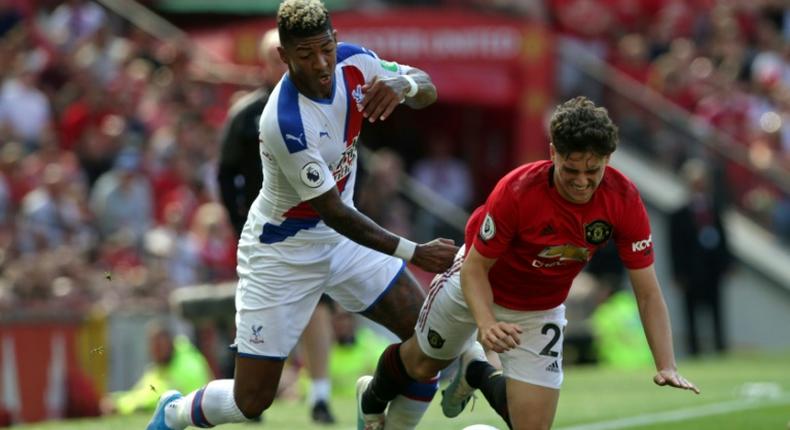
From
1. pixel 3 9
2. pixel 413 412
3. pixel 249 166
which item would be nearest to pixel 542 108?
pixel 3 9

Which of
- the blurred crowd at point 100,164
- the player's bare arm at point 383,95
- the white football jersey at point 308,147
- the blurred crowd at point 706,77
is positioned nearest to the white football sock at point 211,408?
the white football jersey at point 308,147

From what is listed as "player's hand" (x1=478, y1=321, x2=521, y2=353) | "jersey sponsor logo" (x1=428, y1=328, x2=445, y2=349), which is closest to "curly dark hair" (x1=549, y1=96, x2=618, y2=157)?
"player's hand" (x1=478, y1=321, x2=521, y2=353)

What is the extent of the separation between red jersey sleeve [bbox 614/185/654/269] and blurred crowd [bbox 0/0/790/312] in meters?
3.32

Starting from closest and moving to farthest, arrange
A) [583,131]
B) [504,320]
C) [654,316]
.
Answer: [583,131] < [654,316] < [504,320]

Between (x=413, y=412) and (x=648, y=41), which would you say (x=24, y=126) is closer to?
(x=413, y=412)

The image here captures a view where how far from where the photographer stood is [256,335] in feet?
26.8

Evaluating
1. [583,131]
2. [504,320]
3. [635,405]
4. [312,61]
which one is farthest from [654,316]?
[635,405]

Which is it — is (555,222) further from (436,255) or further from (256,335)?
(256,335)

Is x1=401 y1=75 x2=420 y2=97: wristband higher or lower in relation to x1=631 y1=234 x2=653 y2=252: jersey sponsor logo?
higher

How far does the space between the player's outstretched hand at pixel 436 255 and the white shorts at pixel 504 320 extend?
0.40m

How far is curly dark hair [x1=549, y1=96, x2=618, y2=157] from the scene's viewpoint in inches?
291

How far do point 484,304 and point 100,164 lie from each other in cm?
910

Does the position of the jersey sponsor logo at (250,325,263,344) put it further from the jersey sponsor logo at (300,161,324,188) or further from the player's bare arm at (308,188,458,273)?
the jersey sponsor logo at (300,161,324,188)

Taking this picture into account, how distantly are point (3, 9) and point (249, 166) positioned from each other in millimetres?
8769
